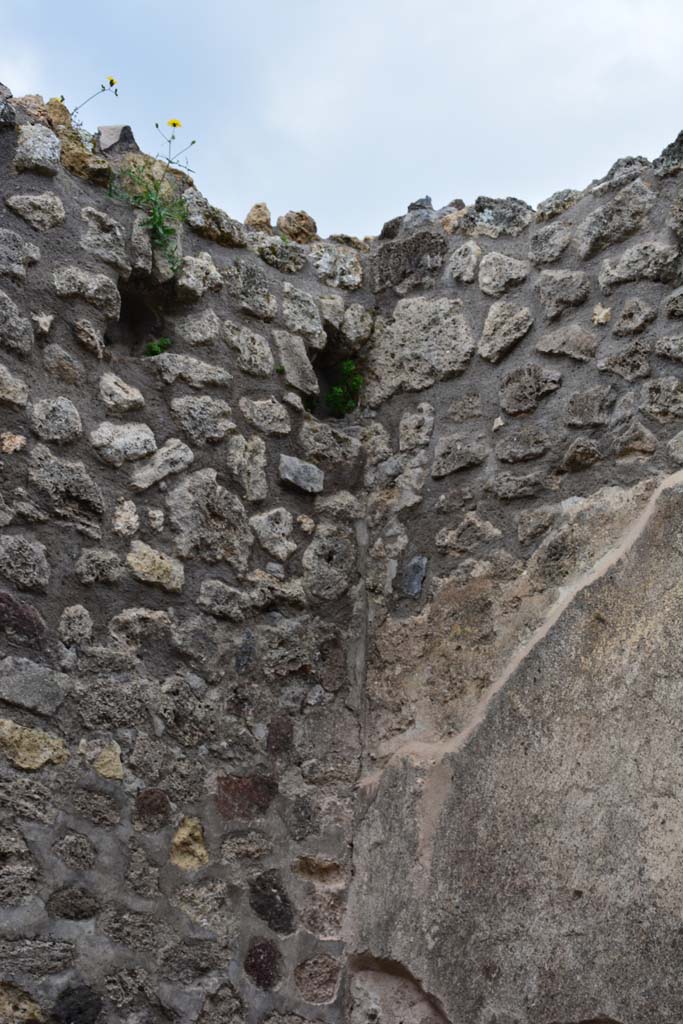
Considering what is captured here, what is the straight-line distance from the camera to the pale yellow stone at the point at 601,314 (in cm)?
305

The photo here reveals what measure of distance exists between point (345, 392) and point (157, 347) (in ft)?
2.25

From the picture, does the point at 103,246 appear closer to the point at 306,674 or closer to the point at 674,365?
the point at 306,674

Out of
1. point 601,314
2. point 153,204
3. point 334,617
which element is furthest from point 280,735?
point 153,204

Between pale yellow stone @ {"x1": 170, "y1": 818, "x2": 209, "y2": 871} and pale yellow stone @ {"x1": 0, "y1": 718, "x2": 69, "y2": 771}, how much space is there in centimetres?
37

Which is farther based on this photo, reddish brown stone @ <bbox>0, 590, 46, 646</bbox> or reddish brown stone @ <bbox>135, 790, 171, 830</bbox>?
reddish brown stone @ <bbox>135, 790, 171, 830</bbox>

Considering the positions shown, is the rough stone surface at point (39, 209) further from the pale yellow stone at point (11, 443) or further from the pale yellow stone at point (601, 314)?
the pale yellow stone at point (601, 314)

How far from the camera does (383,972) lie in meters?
2.90

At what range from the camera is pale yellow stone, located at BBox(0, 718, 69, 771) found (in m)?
2.57

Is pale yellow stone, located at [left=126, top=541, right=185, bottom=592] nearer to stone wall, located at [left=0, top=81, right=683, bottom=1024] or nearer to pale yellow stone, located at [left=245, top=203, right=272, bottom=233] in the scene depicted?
stone wall, located at [left=0, top=81, right=683, bottom=1024]

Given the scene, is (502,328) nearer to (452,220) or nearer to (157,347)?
(452,220)

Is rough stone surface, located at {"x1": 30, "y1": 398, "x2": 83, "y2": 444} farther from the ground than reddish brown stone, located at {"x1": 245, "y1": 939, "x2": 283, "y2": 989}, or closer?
farther from the ground

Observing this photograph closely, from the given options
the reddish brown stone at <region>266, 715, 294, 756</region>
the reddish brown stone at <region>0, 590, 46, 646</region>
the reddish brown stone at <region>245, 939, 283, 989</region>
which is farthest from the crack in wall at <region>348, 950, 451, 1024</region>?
the reddish brown stone at <region>0, 590, 46, 646</region>

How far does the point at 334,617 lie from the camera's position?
3285mm

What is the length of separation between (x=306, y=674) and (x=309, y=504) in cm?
52
